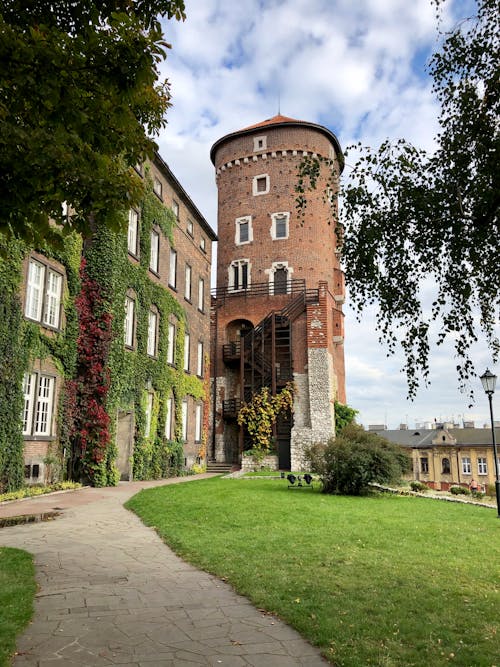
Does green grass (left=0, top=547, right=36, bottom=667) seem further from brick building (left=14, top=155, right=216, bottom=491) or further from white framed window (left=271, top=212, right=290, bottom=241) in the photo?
white framed window (left=271, top=212, right=290, bottom=241)

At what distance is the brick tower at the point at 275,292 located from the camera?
106 ft

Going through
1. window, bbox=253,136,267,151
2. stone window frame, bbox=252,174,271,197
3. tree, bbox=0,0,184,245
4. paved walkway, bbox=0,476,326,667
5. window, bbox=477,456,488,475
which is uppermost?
window, bbox=253,136,267,151

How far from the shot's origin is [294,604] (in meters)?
5.39

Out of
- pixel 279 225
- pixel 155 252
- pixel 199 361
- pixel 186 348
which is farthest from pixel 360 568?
pixel 279 225

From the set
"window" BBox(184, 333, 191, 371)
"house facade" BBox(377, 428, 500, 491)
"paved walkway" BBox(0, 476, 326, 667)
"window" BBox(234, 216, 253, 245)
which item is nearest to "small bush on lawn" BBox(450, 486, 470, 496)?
"window" BBox(184, 333, 191, 371)

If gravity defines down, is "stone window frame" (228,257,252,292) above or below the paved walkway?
above

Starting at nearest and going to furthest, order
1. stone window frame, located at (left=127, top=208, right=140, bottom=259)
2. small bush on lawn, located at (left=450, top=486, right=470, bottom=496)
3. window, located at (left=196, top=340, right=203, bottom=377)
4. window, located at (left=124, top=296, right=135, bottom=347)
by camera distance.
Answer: window, located at (left=124, top=296, right=135, bottom=347), stone window frame, located at (left=127, top=208, right=140, bottom=259), small bush on lawn, located at (left=450, top=486, right=470, bottom=496), window, located at (left=196, top=340, right=203, bottom=377)

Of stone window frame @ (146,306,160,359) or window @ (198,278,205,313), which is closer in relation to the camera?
stone window frame @ (146,306,160,359)

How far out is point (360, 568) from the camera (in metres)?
7.02

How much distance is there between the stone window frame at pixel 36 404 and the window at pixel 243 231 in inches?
949

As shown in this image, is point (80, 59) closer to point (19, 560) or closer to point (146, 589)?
point (146, 589)

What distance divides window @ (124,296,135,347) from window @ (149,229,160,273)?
277cm

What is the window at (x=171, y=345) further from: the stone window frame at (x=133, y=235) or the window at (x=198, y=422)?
the window at (x=198, y=422)

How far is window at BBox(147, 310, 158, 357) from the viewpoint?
23091 mm
